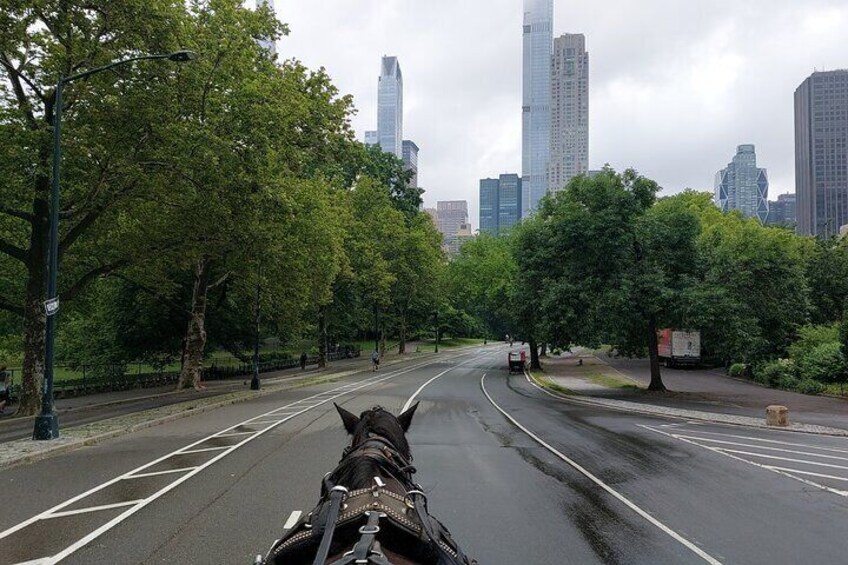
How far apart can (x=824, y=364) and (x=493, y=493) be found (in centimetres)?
2814

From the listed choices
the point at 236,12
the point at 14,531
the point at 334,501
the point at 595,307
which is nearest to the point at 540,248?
the point at 595,307

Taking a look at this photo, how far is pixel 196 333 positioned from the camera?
31812 mm

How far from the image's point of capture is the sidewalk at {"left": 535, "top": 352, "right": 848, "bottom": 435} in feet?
68.0

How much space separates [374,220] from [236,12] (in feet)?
128

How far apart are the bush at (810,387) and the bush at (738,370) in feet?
29.0

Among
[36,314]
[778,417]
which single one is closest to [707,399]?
[778,417]

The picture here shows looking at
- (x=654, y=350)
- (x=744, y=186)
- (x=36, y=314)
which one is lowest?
(x=654, y=350)

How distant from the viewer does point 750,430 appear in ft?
59.6

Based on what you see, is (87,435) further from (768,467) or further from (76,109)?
(768,467)

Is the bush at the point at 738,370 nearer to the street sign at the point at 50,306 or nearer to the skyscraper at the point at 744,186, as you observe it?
the street sign at the point at 50,306

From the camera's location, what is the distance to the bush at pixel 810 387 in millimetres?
28562

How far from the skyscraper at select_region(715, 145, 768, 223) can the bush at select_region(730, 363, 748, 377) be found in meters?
143

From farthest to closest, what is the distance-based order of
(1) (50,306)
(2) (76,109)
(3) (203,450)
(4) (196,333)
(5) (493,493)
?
(4) (196,333), (2) (76,109), (1) (50,306), (3) (203,450), (5) (493,493)

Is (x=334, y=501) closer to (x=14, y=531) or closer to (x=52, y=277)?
(x=14, y=531)
